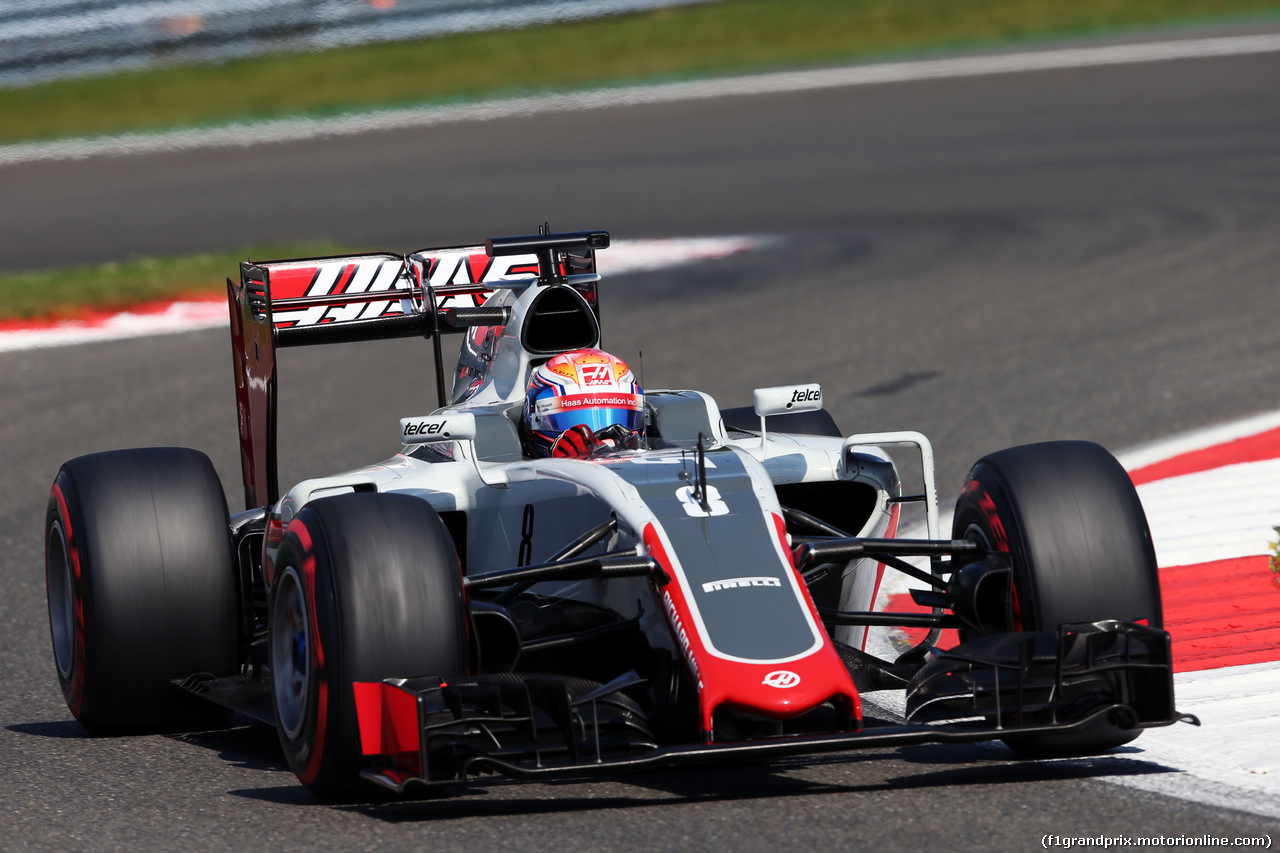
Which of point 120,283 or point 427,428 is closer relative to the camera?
point 427,428

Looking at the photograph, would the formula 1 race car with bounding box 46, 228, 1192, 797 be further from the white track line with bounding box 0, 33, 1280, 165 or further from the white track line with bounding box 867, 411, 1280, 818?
the white track line with bounding box 0, 33, 1280, 165

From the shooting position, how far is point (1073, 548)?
5.56 meters

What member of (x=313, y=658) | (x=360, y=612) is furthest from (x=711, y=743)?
(x=313, y=658)

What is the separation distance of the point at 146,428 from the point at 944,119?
13.0 m

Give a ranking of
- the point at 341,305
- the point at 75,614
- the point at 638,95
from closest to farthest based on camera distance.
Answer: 1. the point at 75,614
2. the point at 341,305
3. the point at 638,95

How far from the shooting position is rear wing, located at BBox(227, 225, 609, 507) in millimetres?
7250

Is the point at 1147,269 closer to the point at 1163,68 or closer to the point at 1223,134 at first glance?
the point at 1223,134

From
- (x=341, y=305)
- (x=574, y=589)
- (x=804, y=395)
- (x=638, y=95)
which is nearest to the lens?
(x=574, y=589)

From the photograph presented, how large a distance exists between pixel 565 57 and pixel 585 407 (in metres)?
21.6

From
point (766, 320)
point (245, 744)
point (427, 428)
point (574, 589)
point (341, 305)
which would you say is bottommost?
point (245, 744)

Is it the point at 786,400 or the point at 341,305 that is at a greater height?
the point at 341,305

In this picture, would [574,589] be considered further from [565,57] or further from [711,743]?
[565,57]

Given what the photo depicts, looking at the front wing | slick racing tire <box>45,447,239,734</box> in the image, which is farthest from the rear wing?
the front wing

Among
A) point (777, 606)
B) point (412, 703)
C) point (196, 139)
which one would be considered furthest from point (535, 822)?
point (196, 139)
